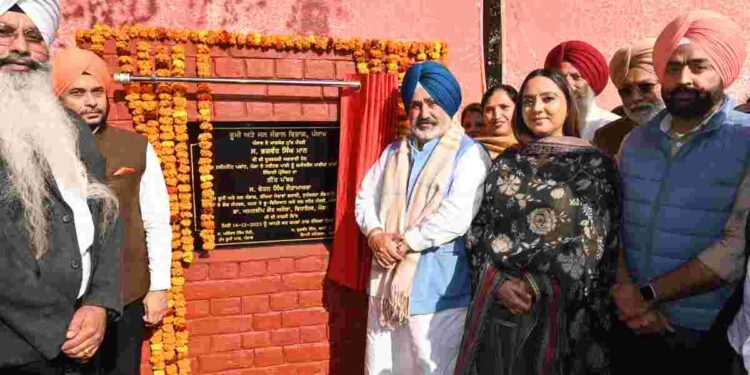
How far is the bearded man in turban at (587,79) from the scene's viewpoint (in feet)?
11.6

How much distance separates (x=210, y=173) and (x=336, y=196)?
31.2 inches

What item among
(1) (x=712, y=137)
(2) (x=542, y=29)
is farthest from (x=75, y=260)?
(2) (x=542, y=29)

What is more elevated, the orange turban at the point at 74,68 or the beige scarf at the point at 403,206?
the orange turban at the point at 74,68

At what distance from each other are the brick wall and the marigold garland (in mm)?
69

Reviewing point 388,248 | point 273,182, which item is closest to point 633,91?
point 388,248

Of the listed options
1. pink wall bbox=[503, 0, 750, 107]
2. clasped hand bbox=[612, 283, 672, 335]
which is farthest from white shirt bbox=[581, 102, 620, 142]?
clasped hand bbox=[612, 283, 672, 335]

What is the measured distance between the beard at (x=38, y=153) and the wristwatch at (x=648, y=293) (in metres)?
2.07

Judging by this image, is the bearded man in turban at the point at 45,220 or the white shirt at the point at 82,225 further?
the white shirt at the point at 82,225

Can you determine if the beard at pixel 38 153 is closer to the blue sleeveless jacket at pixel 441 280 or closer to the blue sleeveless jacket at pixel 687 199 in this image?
the blue sleeveless jacket at pixel 441 280

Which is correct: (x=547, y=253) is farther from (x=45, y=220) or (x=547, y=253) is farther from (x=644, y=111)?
(x=45, y=220)

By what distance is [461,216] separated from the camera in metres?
2.79

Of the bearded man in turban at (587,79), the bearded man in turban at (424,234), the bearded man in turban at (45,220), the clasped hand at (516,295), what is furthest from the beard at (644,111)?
the bearded man in turban at (45,220)

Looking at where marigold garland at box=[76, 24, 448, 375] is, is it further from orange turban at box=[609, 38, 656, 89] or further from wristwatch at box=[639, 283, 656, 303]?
wristwatch at box=[639, 283, 656, 303]

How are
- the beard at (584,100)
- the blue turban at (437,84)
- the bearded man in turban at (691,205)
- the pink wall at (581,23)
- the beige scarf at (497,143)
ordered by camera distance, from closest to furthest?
the bearded man in turban at (691,205), the blue turban at (437,84), the beige scarf at (497,143), the beard at (584,100), the pink wall at (581,23)
